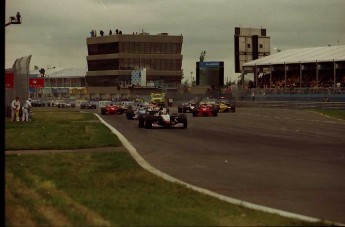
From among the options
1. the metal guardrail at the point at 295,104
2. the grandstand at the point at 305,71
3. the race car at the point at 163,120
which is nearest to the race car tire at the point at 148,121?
the race car at the point at 163,120

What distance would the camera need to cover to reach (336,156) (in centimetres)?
1705

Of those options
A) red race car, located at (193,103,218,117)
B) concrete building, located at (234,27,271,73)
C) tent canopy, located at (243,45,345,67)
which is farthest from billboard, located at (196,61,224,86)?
red race car, located at (193,103,218,117)

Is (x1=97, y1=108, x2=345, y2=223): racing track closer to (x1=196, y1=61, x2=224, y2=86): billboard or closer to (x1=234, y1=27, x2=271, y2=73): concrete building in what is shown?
(x1=234, y1=27, x2=271, y2=73): concrete building

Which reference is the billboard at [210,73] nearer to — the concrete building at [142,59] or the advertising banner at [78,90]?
the concrete building at [142,59]

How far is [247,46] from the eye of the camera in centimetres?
9400

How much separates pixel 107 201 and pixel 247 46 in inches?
3413

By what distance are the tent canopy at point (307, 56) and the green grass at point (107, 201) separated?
56.9 meters

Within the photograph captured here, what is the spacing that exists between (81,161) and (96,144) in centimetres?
484

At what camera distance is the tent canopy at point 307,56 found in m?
68.2

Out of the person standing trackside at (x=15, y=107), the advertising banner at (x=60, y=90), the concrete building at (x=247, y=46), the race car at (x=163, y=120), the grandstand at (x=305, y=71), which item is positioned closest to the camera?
the race car at (x=163, y=120)

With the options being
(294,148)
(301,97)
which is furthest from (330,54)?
(294,148)

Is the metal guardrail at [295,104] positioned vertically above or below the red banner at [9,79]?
below

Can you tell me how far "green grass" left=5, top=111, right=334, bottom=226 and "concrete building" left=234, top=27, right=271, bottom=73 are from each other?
81657mm

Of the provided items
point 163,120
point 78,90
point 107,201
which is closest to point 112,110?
point 163,120
